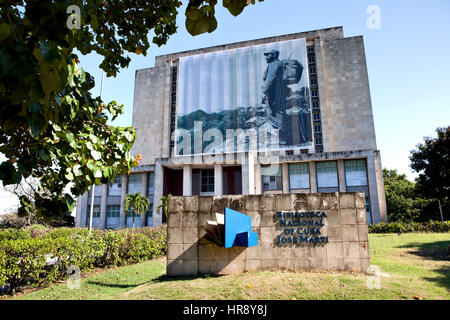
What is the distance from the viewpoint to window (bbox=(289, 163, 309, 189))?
34500 mm

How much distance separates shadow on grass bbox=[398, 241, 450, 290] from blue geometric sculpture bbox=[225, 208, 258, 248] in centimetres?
483

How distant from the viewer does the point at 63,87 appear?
1.83m

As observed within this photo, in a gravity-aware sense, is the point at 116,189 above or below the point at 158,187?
above

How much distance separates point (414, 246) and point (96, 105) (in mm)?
15477

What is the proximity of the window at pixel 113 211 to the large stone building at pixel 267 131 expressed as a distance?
13 centimetres

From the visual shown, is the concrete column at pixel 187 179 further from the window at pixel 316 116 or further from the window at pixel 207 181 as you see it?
the window at pixel 316 116

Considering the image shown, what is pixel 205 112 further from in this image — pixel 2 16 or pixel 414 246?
pixel 2 16

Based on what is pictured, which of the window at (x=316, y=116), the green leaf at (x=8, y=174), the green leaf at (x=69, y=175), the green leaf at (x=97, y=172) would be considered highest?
the window at (x=316, y=116)

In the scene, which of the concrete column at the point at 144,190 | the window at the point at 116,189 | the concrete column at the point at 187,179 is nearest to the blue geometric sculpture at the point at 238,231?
the concrete column at the point at 187,179

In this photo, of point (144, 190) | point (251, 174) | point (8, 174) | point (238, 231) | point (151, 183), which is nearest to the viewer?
point (8, 174)

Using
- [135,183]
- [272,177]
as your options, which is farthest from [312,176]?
[135,183]

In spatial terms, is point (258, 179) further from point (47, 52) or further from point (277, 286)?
point (47, 52)

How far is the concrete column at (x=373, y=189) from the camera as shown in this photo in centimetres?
3122

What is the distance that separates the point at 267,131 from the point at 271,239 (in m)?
29.4
